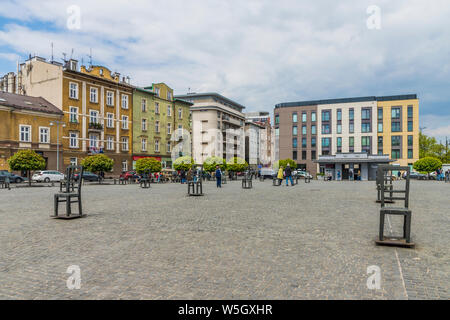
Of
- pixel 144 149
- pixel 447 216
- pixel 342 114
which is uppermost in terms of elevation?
pixel 342 114

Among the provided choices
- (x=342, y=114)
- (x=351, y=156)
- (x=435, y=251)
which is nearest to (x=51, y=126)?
(x=435, y=251)

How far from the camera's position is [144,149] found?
53.4 meters

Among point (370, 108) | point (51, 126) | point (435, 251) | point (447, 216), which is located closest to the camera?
point (435, 251)

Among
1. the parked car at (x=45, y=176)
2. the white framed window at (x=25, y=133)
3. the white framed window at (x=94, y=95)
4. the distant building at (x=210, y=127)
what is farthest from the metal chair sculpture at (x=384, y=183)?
the distant building at (x=210, y=127)

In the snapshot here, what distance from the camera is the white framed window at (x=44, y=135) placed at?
3919 centimetres

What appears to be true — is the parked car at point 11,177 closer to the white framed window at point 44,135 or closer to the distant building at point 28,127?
the distant building at point 28,127

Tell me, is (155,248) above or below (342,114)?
below

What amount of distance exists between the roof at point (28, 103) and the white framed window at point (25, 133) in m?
2.04

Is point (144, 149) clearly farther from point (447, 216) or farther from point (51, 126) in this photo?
point (447, 216)

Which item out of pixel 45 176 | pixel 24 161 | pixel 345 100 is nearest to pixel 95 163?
pixel 24 161
